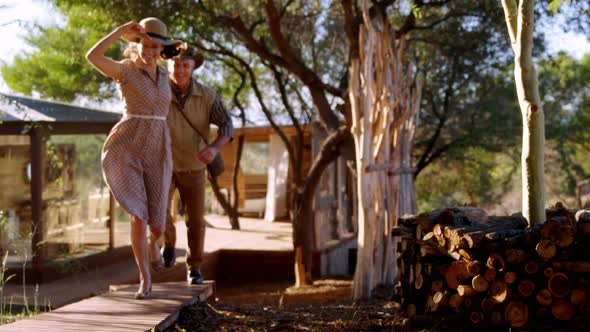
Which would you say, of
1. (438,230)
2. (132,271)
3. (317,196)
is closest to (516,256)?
(438,230)

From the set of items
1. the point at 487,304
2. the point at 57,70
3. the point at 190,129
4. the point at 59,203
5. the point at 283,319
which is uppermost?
the point at 57,70

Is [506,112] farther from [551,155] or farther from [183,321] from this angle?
[183,321]

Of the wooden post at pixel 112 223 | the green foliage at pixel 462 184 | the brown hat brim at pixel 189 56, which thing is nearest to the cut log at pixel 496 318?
the brown hat brim at pixel 189 56

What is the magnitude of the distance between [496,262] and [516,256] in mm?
128

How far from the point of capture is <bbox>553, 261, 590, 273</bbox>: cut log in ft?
11.7

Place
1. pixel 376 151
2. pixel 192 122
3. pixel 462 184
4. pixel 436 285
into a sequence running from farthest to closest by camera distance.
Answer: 1. pixel 462 184
2. pixel 376 151
3. pixel 192 122
4. pixel 436 285

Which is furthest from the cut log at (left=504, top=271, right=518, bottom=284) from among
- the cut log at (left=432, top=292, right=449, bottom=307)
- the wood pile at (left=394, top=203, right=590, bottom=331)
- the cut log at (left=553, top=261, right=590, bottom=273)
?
the cut log at (left=432, top=292, right=449, bottom=307)

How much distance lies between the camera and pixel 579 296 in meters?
3.58

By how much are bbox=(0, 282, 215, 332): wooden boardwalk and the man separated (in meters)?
0.54

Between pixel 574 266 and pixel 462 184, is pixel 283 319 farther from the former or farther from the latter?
pixel 462 184

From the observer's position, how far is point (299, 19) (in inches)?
560

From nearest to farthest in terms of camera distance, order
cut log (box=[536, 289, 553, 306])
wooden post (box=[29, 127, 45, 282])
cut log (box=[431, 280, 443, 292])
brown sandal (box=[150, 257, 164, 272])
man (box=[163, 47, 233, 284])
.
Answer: cut log (box=[536, 289, 553, 306]), cut log (box=[431, 280, 443, 292]), brown sandal (box=[150, 257, 164, 272]), man (box=[163, 47, 233, 284]), wooden post (box=[29, 127, 45, 282])

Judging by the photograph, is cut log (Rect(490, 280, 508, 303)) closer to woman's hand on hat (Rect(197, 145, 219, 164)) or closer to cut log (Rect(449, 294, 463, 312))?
cut log (Rect(449, 294, 463, 312))

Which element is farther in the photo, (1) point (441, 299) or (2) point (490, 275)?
(1) point (441, 299)
